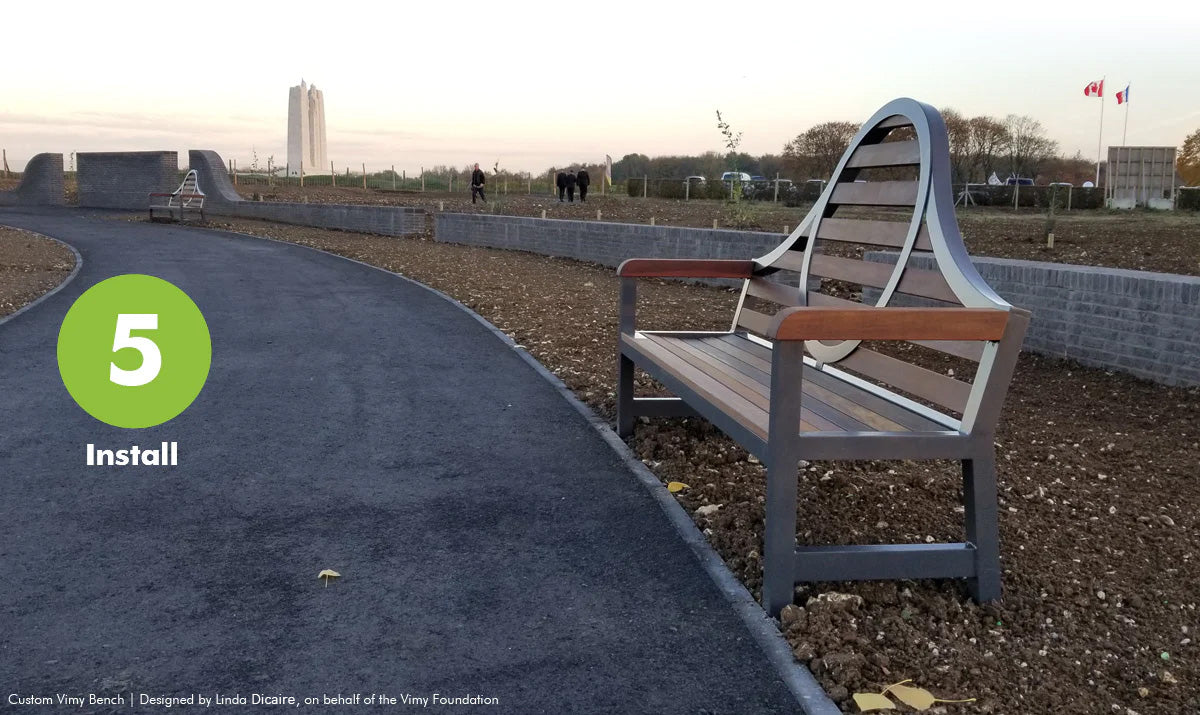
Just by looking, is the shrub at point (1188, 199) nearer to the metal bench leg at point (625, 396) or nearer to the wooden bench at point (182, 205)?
the wooden bench at point (182, 205)

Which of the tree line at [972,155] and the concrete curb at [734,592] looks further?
the tree line at [972,155]

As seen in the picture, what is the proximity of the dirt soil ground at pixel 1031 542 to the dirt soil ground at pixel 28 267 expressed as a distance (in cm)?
728

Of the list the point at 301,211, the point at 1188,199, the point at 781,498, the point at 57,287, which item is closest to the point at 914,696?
the point at 781,498

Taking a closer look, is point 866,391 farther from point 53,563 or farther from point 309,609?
point 53,563

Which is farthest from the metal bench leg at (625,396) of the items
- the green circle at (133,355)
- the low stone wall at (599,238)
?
the low stone wall at (599,238)

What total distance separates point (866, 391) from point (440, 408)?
302 centimetres

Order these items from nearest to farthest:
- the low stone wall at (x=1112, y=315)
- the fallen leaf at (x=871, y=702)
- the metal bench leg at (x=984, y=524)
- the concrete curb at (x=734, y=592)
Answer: the fallen leaf at (x=871, y=702), the concrete curb at (x=734, y=592), the metal bench leg at (x=984, y=524), the low stone wall at (x=1112, y=315)

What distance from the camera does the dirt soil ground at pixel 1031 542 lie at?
118 inches

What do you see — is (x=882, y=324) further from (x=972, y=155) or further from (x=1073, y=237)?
(x=972, y=155)

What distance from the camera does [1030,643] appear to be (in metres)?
3.23

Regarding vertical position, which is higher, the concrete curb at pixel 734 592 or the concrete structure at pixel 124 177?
the concrete structure at pixel 124 177

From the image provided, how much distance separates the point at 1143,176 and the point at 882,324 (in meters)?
30.3

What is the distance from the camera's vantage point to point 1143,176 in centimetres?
2928

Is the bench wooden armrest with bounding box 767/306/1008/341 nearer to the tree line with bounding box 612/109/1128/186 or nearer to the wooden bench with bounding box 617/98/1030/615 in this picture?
the wooden bench with bounding box 617/98/1030/615
